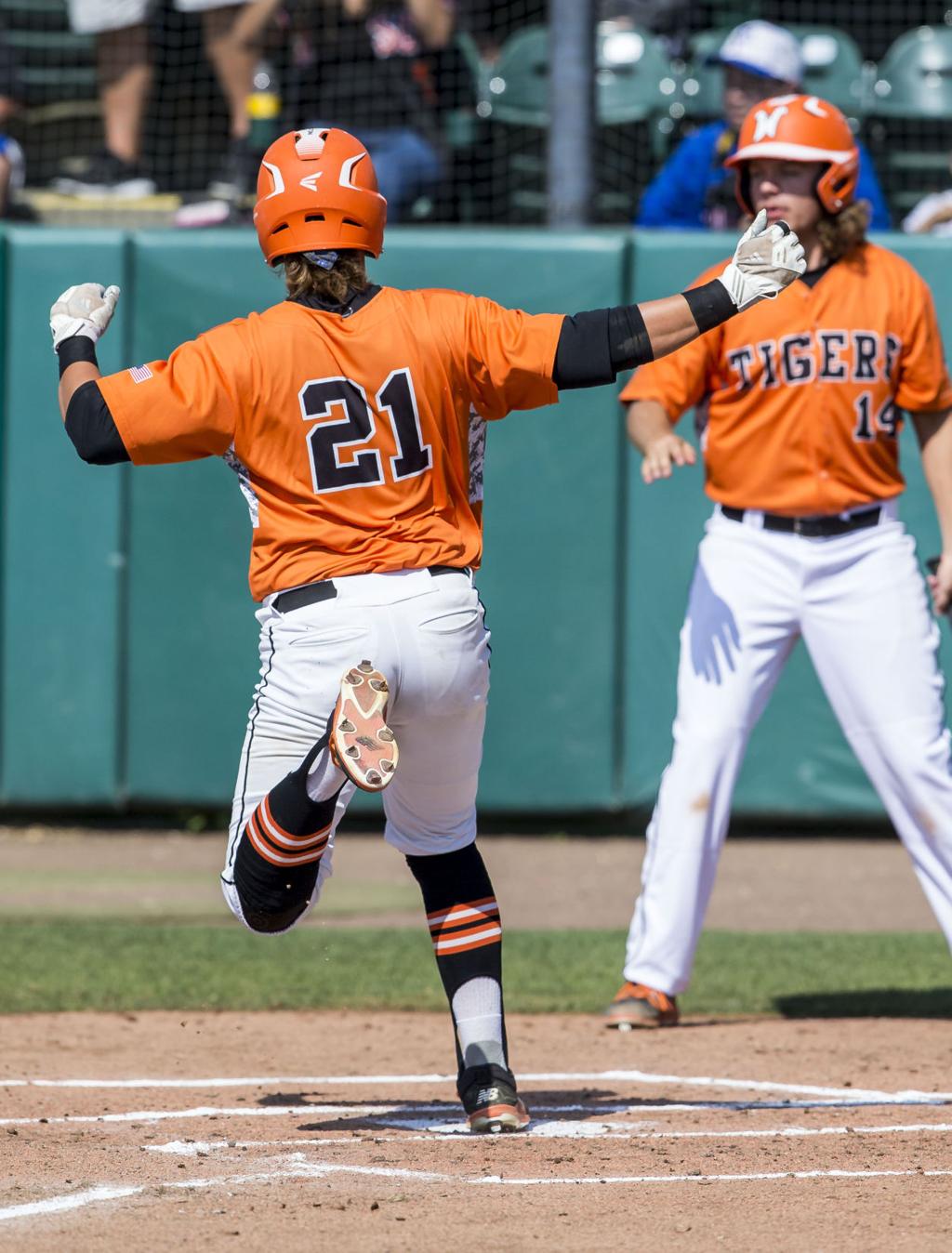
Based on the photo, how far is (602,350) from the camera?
145 inches

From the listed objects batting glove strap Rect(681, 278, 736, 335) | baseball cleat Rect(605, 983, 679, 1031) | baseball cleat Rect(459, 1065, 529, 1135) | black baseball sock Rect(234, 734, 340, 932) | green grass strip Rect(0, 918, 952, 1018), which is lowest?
green grass strip Rect(0, 918, 952, 1018)

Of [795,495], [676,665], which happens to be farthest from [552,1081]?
Answer: [676,665]

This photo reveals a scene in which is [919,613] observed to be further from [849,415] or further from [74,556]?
[74,556]

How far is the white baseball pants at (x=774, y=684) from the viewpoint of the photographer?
4898 millimetres

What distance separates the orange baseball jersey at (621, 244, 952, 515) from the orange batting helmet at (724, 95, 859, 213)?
0.69ft

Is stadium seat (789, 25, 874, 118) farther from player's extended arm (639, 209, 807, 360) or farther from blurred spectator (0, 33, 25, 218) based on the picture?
player's extended arm (639, 209, 807, 360)

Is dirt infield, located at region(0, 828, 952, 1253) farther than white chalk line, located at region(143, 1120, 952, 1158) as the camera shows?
No

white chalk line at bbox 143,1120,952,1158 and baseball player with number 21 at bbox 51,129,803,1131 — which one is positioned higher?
baseball player with number 21 at bbox 51,129,803,1131

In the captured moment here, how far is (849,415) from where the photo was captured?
508 centimetres

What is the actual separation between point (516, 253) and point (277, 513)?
14.7 ft

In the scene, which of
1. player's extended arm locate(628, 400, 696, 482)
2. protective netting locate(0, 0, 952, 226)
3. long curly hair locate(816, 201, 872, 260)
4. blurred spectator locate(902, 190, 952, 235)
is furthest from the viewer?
protective netting locate(0, 0, 952, 226)

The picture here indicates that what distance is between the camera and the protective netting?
9.15 meters

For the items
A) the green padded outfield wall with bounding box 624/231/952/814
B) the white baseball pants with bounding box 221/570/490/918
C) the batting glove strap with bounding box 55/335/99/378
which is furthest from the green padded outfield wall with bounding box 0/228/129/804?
the white baseball pants with bounding box 221/570/490/918

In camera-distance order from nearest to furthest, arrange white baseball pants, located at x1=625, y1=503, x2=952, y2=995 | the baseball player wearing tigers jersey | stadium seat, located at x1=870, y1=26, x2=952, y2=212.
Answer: white baseball pants, located at x1=625, y1=503, x2=952, y2=995 → the baseball player wearing tigers jersey → stadium seat, located at x1=870, y1=26, x2=952, y2=212
